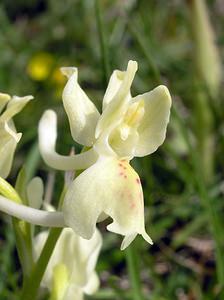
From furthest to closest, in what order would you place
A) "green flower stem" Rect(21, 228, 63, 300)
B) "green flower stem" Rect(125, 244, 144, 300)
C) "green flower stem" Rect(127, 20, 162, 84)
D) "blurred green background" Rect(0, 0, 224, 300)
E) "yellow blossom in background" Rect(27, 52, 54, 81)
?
"yellow blossom in background" Rect(27, 52, 54, 81), "blurred green background" Rect(0, 0, 224, 300), "green flower stem" Rect(127, 20, 162, 84), "green flower stem" Rect(125, 244, 144, 300), "green flower stem" Rect(21, 228, 63, 300)

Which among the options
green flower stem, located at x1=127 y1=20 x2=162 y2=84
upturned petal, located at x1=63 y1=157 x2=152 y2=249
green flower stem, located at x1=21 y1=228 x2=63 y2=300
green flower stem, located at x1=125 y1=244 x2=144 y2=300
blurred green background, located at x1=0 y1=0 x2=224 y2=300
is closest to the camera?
upturned petal, located at x1=63 y1=157 x2=152 y2=249

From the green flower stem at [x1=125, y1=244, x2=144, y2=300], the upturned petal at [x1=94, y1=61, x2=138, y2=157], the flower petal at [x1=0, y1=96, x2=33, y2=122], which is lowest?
the green flower stem at [x1=125, y1=244, x2=144, y2=300]

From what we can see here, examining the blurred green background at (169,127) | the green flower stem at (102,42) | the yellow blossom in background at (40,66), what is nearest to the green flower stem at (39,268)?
the blurred green background at (169,127)

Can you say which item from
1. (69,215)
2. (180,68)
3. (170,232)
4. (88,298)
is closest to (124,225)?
(69,215)

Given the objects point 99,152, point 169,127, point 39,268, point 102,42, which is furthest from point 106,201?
point 169,127

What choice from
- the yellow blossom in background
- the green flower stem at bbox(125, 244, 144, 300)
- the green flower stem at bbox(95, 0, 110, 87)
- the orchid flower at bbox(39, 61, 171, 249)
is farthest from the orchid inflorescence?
the yellow blossom in background

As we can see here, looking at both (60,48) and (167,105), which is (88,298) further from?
(60,48)

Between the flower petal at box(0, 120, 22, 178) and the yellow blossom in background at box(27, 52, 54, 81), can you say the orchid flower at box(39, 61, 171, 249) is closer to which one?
the flower petal at box(0, 120, 22, 178)
